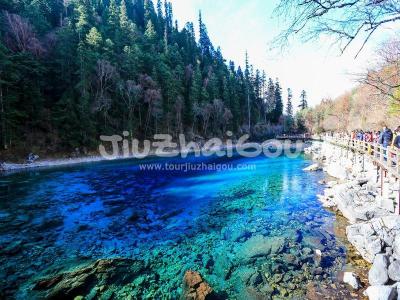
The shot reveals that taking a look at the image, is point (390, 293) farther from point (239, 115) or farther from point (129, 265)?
point (239, 115)

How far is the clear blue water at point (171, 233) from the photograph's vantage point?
20.2 ft

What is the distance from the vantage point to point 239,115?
232 ft

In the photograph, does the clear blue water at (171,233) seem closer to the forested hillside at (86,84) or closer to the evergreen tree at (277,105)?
the forested hillside at (86,84)

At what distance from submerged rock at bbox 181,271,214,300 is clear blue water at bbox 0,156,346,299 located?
0.28 metres

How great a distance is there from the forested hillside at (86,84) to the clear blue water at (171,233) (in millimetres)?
15674

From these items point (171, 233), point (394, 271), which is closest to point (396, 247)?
point (394, 271)

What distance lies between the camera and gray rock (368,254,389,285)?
5.36 metres

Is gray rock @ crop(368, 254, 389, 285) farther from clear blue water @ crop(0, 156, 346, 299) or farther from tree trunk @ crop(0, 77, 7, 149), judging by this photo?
tree trunk @ crop(0, 77, 7, 149)

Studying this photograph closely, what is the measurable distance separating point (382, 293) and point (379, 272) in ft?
2.82

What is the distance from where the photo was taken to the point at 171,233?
30.3ft

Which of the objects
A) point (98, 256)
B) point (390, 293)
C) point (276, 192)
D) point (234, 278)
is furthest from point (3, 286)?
point (276, 192)

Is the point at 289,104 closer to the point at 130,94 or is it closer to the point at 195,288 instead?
the point at 130,94

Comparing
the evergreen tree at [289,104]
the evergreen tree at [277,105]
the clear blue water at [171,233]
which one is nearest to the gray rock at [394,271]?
the clear blue water at [171,233]

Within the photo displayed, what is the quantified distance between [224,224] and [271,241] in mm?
Answer: 2346
